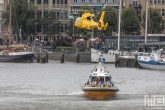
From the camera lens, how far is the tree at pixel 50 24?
7274 inches

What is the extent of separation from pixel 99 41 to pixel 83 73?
141 ft

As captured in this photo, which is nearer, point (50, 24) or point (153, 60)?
point (153, 60)

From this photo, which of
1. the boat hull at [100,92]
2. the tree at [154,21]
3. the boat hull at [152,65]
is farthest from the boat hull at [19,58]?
the boat hull at [100,92]

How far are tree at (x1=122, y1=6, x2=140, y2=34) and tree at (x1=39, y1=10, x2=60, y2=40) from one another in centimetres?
2704

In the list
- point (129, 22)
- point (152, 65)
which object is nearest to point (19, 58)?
point (152, 65)

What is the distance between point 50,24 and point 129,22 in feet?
102

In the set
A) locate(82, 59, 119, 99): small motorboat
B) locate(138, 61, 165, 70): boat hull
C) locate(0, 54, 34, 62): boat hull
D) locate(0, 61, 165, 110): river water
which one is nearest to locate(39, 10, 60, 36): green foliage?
locate(0, 54, 34, 62): boat hull

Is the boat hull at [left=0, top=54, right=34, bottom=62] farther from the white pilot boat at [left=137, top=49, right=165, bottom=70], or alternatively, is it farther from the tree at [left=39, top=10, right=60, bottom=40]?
the tree at [left=39, top=10, right=60, bottom=40]

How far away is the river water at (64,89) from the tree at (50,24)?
236ft

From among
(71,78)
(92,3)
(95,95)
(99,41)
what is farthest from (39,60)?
(95,95)

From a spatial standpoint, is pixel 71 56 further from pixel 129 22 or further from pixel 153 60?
pixel 153 60

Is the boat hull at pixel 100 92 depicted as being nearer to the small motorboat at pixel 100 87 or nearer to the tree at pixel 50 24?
the small motorboat at pixel 100 87

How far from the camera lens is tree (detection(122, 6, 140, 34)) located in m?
160

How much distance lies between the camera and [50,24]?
185750mm
